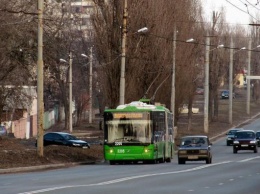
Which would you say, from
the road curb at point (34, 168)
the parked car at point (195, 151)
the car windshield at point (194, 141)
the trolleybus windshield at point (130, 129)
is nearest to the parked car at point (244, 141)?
the car windshield at point (194, 141)

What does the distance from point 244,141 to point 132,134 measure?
2053 cm

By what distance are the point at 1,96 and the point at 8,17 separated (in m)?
6.14

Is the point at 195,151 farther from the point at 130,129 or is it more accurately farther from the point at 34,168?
the point at 34,168

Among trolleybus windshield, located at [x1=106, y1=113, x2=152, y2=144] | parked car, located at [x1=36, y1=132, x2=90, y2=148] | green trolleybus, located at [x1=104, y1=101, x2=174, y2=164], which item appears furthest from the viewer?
parked car, located at [x1=36, y1=132, x2=90, y2=148]

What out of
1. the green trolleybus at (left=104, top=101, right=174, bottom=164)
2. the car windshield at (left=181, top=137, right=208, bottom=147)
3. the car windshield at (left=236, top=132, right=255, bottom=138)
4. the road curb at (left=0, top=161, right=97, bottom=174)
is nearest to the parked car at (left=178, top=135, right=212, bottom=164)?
the car windshield at (left=181, top=137, right=208, bottom=147)

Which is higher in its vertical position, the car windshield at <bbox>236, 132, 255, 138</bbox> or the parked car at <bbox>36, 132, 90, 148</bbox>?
the car windshield at <bbox>236, 132, 255, 138</bbox>

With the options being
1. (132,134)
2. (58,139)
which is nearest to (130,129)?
(132,134)

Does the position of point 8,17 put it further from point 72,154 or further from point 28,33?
point 72,154

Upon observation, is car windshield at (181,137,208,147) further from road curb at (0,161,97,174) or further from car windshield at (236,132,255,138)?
car windshield at (236,132,255,138)

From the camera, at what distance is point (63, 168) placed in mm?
44844

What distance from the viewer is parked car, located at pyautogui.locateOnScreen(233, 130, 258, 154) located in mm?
67250

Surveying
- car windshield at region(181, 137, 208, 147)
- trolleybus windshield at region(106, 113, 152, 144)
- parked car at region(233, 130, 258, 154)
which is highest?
trolleybus windshield at region(106, 113, 152, 144)

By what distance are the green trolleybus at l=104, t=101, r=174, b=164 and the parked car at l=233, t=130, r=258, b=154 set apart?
17.9m

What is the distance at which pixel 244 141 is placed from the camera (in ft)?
221
